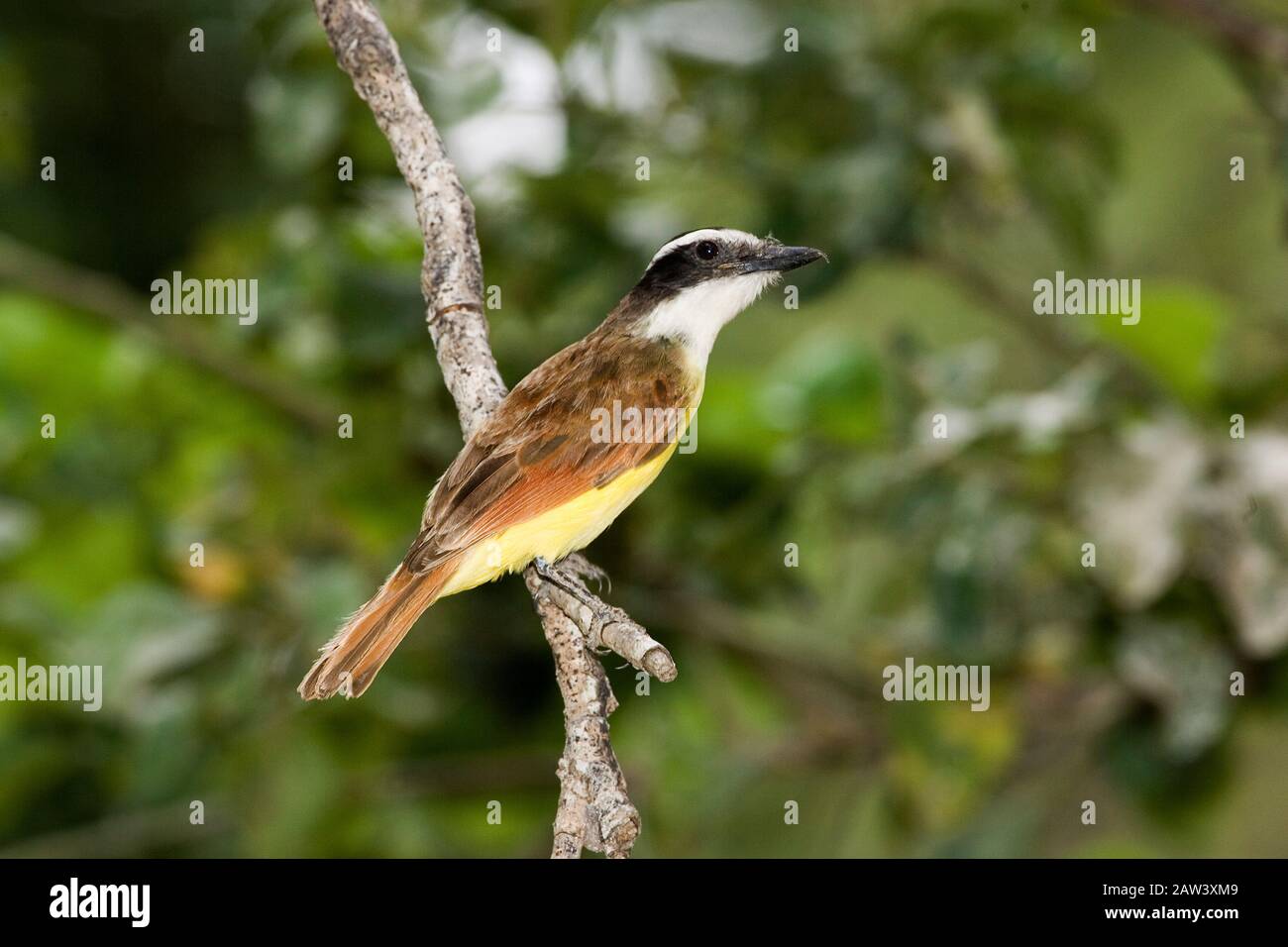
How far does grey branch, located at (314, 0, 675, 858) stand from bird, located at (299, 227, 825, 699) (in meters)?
0.06

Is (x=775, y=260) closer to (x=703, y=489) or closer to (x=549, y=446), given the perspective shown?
(x=549, y=446)

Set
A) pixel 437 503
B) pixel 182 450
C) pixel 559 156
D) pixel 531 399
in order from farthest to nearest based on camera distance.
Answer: pixel 182 450
pixel 559 156
pixel 437 503
pixel 531 399

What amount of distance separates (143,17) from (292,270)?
7.87 feet

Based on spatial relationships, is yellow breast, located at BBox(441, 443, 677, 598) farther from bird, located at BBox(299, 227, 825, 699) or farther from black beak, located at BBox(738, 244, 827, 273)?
black beak, located at BBox(738, 244, 827, 273)

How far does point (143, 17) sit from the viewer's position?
5133 millimetres

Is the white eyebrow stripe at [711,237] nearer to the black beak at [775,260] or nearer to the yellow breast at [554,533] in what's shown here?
the black beak at [775,260]

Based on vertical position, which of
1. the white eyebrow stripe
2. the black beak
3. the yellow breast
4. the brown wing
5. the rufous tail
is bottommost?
the rufous tail

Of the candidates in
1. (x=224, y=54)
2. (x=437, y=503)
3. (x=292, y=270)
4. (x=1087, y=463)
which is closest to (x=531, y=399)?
(x=437, y=503)

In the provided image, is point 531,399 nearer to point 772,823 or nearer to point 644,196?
point 644,196

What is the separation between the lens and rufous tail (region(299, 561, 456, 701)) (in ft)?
4.02

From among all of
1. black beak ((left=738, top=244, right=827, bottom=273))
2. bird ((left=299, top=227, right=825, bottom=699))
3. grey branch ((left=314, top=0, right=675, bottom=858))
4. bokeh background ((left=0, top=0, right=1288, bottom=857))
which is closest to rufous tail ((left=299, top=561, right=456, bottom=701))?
bird ((left=299, top=227, right=825, bottom=699))

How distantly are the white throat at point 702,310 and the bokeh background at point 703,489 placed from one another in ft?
5.04

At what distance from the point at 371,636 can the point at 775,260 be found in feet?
2.02

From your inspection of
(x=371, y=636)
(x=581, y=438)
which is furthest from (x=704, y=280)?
(x=371, y=636)
